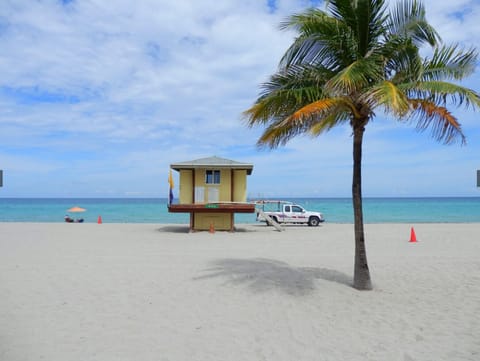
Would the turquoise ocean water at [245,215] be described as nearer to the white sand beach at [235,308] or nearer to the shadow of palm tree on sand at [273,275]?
the shadow of palm tree on sand at [273,275]

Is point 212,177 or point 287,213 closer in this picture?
point 212,177

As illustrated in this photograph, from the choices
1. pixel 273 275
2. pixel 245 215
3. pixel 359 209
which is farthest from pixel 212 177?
pixel 245 215

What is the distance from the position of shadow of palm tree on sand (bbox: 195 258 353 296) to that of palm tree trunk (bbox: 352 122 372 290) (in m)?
0.49

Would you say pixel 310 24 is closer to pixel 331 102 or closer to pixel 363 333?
pixel 331 102

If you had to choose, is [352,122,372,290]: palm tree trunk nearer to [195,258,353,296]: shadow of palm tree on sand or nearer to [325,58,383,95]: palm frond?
[195,258,353,296]: shadow of palm tree on sand

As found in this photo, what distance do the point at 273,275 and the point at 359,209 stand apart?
118 inches

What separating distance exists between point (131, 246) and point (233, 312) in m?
10.9

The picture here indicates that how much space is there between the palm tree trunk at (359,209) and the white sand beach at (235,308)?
12.9 inches

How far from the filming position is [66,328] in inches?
241

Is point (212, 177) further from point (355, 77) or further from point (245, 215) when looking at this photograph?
point (245, 215)

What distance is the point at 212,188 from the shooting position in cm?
2191

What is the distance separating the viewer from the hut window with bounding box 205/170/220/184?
22.0 m

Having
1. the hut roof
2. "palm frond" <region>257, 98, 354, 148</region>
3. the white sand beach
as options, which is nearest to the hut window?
the hut roof

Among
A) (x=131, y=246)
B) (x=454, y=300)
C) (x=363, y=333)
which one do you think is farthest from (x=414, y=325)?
(x=131, y=246)
